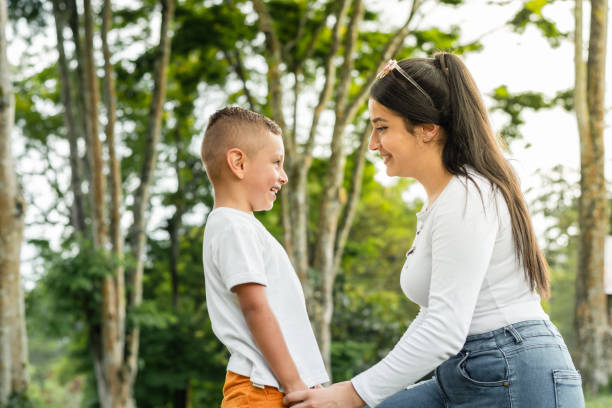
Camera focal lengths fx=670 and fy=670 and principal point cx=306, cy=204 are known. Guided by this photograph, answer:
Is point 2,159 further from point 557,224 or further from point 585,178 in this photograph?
point 557,224

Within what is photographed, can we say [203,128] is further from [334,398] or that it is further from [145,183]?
[334,398]

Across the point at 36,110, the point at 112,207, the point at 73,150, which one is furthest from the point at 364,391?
the point at 36,110

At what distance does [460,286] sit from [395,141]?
1.75ft

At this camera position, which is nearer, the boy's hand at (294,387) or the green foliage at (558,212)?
the boy's hand at (294,387)

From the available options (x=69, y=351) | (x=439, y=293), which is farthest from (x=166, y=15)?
(x=439, y=293)

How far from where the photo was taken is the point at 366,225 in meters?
25.6

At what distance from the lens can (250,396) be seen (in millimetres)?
1982

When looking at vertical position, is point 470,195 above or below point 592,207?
below

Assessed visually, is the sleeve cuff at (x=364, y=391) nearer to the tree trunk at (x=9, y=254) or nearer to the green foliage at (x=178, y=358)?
the tree trunk at (x=9, y=254)

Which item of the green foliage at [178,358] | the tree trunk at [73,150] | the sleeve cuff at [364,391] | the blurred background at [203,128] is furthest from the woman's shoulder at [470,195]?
the green foliage at [178,358]

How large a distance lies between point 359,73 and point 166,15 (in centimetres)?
365

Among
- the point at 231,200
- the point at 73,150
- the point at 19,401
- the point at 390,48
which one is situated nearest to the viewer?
the point at 231,200

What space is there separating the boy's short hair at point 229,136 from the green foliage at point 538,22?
8177mm

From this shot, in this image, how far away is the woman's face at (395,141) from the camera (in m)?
2.12
